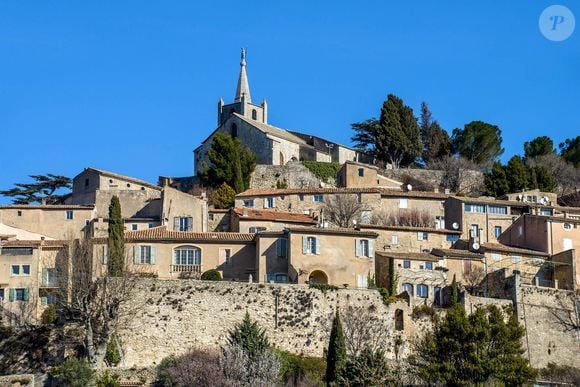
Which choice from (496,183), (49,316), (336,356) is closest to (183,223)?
(49,316)

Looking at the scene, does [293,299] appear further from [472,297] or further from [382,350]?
[472,297]

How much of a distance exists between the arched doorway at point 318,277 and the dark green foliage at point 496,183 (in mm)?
25502

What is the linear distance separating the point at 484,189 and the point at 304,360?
32998 mm

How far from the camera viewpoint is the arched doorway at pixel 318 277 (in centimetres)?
6431

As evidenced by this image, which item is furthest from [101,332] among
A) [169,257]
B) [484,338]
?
[484,338]

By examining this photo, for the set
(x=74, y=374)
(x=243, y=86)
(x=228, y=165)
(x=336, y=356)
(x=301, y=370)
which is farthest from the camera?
(x=243, y=86)

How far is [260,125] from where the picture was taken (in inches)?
3848

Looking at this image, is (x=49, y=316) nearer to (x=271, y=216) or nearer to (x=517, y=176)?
(x=271, y=216)

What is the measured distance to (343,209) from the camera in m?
78.4

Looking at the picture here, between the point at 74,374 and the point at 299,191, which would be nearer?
the point at 74,374

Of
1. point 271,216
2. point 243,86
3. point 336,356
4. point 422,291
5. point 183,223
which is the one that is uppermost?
point 243,86

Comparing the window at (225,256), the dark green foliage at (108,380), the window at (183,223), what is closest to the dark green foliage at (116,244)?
the window at (225,256)

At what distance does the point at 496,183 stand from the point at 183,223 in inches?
982

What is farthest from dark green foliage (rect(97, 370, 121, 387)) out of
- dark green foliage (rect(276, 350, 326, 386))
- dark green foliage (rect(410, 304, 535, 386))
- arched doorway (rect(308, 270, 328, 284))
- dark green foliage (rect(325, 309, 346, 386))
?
dark green foliage (rect(410, 304, 535, 386))
